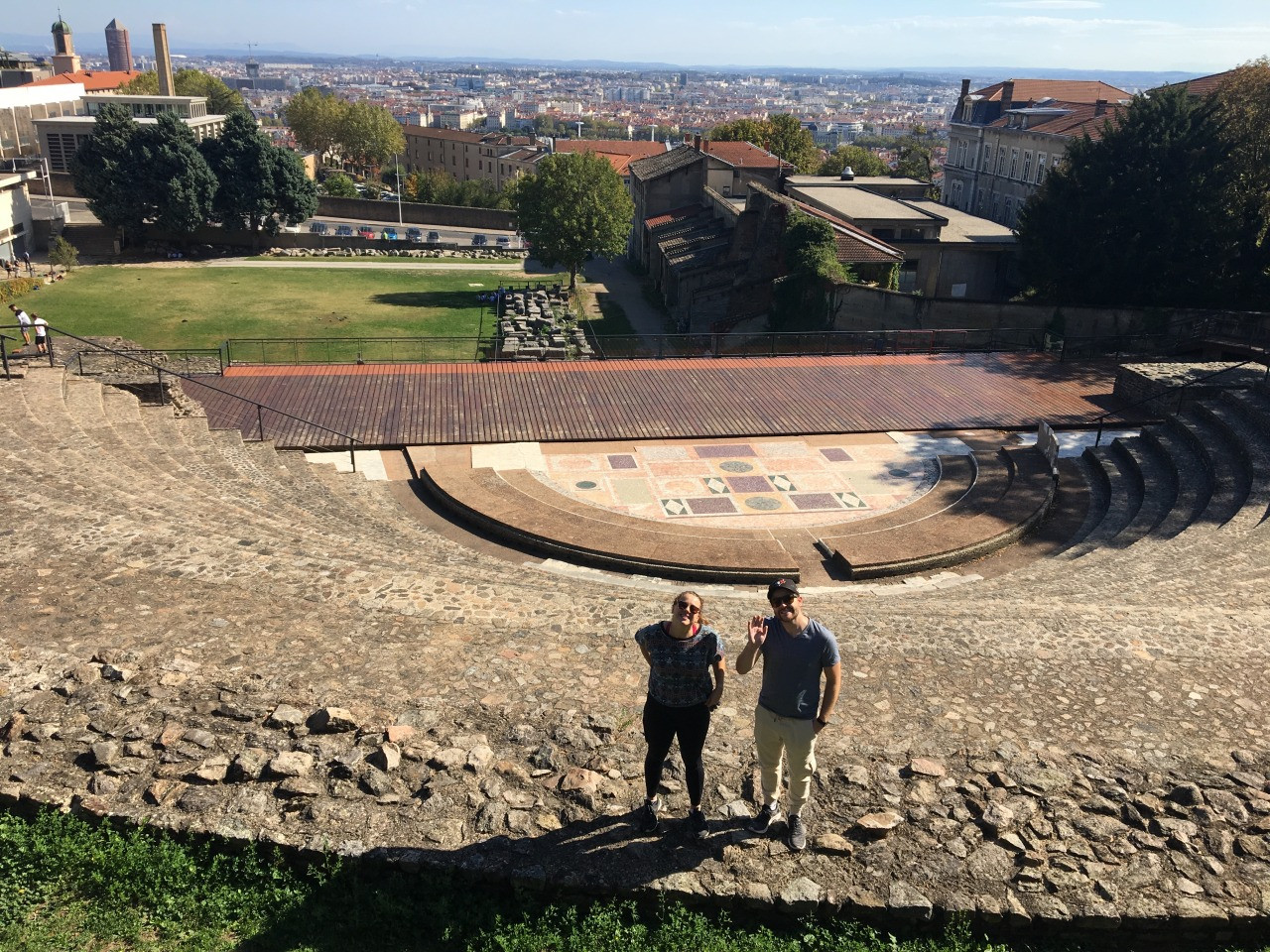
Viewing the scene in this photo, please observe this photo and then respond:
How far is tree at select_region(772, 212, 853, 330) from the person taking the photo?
36.6 metres

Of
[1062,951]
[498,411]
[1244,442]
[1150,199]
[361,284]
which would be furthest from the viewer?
[361,284]

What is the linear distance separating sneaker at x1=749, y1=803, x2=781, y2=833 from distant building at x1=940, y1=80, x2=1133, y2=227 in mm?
51445

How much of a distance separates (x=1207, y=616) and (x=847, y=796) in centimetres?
671

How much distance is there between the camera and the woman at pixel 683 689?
6387mm

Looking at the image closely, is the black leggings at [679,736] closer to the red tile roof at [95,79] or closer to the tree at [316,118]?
the tree at [316,118]

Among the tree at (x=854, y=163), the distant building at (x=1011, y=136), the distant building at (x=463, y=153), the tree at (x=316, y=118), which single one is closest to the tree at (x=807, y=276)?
the distant building at (x=1011, y=136)

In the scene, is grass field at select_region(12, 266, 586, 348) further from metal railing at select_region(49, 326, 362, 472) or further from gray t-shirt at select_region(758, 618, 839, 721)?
gray t-shirt at select_region(758, 618, 839, 721)

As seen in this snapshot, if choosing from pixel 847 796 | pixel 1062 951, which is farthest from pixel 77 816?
pixel 1062 951

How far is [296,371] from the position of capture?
2622 centimetres

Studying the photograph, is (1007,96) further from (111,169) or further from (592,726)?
(592,726)

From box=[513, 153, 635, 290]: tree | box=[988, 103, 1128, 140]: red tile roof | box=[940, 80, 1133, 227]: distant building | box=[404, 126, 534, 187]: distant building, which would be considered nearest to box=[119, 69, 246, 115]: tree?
box=[404, 126, 534, 187]: distant building

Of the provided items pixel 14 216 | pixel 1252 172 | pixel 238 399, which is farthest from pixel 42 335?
pixel 14 216

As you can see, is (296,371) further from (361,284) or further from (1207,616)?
(361,284)

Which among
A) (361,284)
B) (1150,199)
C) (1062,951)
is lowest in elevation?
(361,284)
